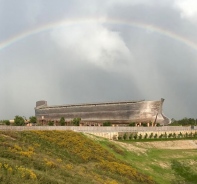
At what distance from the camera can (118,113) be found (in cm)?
12888

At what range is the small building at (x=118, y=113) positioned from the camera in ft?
405

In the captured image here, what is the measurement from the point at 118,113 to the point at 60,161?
96626 mm

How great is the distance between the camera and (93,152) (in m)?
44.5

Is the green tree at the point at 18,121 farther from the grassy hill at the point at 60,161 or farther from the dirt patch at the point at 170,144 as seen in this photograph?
the grassy hill at the point at 60,161

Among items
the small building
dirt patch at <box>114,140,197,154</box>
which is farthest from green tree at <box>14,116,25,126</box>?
dirt patch at <box>114,140,197,154</box>

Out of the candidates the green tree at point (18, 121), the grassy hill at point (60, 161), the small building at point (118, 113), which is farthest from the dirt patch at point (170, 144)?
the green tree at point (18, 121)

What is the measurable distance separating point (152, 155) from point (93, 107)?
82.6 m

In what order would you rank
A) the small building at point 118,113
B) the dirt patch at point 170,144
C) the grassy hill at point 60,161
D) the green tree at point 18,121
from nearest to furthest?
the grassy hill at point 60,161, the dirt patch at point 170,144, the green tree at point 18,121, the small building at point 118,113

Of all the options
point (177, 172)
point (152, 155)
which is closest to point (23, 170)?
point (177, 172)

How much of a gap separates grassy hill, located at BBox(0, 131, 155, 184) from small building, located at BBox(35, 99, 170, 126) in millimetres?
69743

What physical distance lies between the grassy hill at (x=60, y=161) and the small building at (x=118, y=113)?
229 ft

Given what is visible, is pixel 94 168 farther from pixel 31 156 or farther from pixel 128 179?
pixel 31 156

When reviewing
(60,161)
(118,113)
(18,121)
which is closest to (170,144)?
(60,161)

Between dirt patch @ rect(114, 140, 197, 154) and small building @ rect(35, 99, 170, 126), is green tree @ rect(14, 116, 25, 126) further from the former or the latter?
dirt patch @ rect(114, 140, 197, 154)
